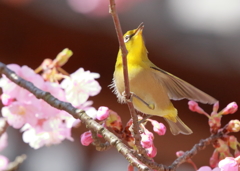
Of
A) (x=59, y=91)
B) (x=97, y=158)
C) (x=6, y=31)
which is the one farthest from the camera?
(x=97, y=158)

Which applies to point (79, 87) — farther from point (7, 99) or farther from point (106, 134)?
point (106, 134)

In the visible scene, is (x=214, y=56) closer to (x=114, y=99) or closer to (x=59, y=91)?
(x=114, y=99)

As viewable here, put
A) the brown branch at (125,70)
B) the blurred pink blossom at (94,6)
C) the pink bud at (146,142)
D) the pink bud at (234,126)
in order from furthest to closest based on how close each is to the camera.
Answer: the blurred pink blossom at (94,6)
the pink bud at (234,126)
the pink bud at (146,142)
the brown branch at (125,70)

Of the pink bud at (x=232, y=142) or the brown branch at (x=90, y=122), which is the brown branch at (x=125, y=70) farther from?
the pink bud at (x=232, y=142)

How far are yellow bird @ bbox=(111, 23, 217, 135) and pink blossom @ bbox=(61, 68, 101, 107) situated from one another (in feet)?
0.34

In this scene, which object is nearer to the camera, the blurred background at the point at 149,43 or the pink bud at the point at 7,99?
the pink bud at the point at 7,99

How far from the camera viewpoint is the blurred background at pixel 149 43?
1.27 metres

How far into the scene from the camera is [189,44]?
59.1 inches

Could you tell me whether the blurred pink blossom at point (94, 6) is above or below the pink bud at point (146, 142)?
above

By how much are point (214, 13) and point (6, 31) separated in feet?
3.39

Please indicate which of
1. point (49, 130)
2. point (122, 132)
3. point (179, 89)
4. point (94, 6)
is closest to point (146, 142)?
point (122, 132)

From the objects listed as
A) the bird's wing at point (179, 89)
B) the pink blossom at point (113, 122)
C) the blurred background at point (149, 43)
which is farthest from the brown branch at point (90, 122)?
the blurred background at point (149, 43)

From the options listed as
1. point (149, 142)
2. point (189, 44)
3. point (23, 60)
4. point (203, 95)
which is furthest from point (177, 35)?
point (149, 142)

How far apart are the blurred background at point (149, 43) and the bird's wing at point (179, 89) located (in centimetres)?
48
